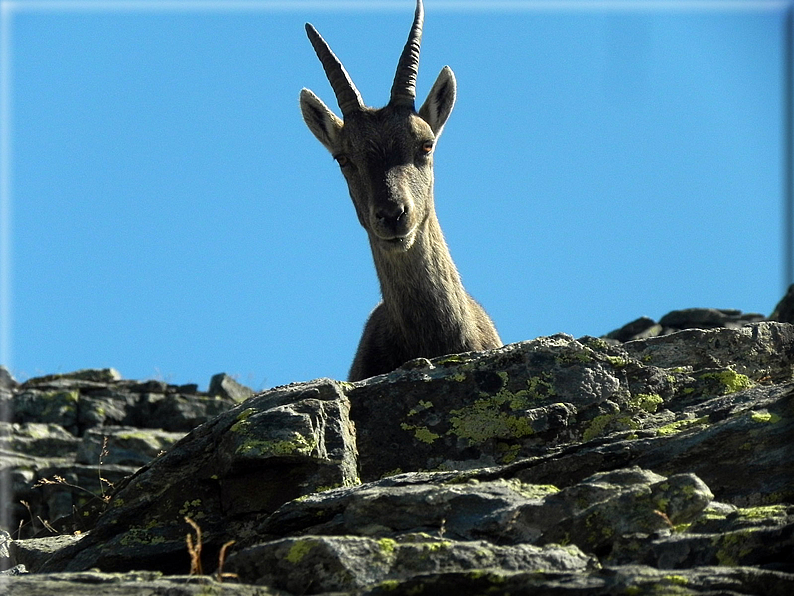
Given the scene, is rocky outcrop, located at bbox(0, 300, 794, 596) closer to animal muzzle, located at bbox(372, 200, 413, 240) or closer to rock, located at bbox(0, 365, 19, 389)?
animal muzzle, located at bbox(372, 200, 413, 240)

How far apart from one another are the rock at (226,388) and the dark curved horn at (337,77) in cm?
787

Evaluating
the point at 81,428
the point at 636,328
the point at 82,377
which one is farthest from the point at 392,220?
the point at 82,377

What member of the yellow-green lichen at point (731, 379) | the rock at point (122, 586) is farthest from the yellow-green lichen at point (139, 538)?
the yellow-green lichen at point (731, 379)

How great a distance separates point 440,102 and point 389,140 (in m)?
1.76

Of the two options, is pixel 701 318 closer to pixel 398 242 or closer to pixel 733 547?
pixel 398 242

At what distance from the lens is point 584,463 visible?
624cm

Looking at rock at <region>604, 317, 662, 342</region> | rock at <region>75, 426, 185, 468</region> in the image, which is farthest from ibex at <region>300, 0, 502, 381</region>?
rock at <region>604, 317, 662, 342</region>

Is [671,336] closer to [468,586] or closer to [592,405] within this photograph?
[592,405]

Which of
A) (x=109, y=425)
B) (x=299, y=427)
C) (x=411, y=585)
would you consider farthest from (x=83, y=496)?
(x=411, y=585)

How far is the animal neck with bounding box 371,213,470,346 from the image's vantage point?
11031 mm

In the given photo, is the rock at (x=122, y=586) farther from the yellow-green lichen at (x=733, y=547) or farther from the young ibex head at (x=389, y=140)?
the young ibex head at (x=389, y=140)

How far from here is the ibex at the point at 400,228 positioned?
11.0 m

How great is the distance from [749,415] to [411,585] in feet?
9.58

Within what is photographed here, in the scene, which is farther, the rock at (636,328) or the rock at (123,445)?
the rock at (636,328)
